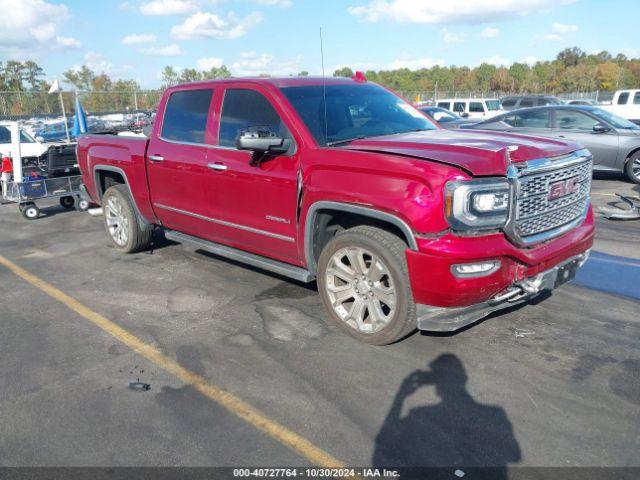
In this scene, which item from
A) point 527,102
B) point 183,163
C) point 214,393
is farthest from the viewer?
point 527,102

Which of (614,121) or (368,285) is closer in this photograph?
(368,285)

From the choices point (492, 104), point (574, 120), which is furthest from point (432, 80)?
point (574, 120)

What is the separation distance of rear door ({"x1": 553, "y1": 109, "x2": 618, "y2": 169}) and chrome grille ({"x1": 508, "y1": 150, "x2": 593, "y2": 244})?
23.6ft

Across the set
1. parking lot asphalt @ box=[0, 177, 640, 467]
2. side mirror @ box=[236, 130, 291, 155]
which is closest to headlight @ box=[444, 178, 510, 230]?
parking lot asphalt @ box=[0, 177, 640, 467]

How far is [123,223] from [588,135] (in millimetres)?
9087

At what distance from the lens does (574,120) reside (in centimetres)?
1118

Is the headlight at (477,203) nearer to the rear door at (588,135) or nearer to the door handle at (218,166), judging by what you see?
the door handle at (218,166)

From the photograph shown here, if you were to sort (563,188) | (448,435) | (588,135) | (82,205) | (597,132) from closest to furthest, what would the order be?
(448,435) < (563,188) < (82,205) < (597,132) < (588,135)

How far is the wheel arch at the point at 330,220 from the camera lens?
3587mm

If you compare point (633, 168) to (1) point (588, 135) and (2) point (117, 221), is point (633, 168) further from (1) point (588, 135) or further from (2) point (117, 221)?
(2) point (117, 221)

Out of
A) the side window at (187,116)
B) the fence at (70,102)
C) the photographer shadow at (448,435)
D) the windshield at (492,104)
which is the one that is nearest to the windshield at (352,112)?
the side window at (187,116)

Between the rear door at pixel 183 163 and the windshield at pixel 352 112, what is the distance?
1.09 meters

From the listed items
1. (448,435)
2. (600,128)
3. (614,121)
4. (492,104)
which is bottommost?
(448,435)

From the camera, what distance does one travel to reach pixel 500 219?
3.49m
